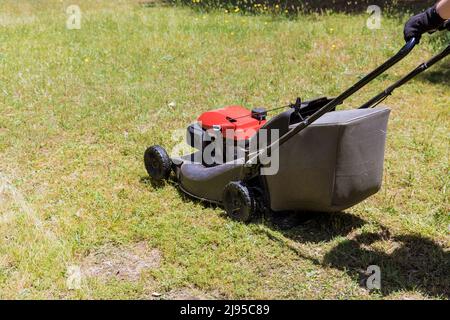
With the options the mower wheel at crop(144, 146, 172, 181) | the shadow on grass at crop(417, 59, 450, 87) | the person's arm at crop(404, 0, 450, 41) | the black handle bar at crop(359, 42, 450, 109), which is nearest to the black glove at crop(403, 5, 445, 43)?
Answer: the person's arm at crop(404, 0, 450, 41)

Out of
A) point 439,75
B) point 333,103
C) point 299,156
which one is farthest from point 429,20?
point 439,75

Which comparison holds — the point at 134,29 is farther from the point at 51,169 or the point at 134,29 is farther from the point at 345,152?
the point at 345,152

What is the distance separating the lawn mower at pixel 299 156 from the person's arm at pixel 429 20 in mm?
72

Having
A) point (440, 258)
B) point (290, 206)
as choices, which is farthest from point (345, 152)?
point (440, 258)

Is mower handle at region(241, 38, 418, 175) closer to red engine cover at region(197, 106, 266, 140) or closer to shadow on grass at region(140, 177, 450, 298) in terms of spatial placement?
red engine cover at region(197, 106, 266, 140)

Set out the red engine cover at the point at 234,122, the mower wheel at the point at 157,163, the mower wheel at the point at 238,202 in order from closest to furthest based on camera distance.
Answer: the mower wheel at the point at 238,202
the red engine cover at the point at 234,122
the mower wheel at the point at 157,163

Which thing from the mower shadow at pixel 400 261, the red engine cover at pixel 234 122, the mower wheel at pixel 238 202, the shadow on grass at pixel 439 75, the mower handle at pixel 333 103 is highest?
the mower handle at pixel 333 103

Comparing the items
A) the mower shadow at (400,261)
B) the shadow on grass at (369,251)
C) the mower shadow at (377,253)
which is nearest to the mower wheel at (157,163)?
the shadow on grass at (369,251)

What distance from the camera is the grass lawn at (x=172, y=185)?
141 inches

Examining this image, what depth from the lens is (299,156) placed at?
3615 mm

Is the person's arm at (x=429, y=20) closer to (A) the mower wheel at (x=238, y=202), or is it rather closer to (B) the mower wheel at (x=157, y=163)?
(A) the mower wheel at (x=238, y=202)

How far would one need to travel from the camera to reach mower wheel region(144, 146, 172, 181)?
15.5ft

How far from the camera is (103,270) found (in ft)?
12.3

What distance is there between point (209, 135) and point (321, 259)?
138 cm
